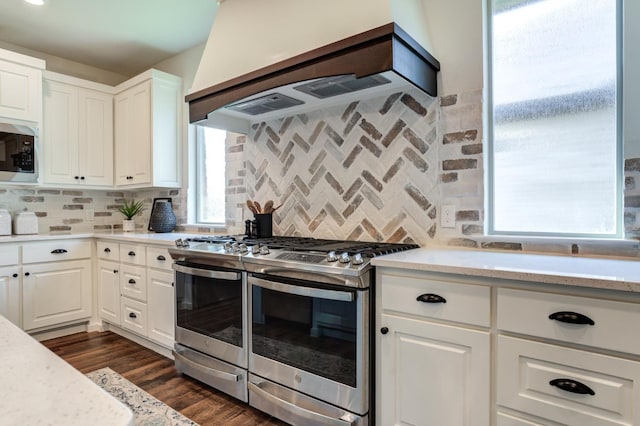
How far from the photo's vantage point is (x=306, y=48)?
1.96m

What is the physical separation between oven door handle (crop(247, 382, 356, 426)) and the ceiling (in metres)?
2.78

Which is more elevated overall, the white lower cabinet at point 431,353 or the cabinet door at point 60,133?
the cabinet door at point 60,133

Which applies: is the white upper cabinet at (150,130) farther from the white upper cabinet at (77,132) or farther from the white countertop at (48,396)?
the white countertop at (48,396)

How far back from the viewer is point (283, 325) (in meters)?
1.95

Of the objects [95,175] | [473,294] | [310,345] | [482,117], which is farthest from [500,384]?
[95,175]

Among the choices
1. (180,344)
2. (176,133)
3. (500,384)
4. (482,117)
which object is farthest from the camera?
(176,133)

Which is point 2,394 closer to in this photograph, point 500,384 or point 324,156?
point 500,384

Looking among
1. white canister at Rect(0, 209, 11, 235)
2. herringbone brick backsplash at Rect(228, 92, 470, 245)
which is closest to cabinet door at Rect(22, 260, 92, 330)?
white canister at Rect(0, 209, 11, 235)

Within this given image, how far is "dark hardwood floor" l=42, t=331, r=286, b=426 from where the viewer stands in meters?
2.08

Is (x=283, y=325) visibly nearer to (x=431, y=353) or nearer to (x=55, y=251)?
(x=431, y=353)

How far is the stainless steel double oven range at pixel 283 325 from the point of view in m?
1.70

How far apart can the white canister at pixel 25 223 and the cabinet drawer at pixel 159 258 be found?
139 centimetres

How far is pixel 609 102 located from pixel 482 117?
0.56 metres

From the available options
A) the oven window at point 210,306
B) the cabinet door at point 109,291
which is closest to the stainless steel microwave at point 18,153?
the cabinet door at point 109,291
